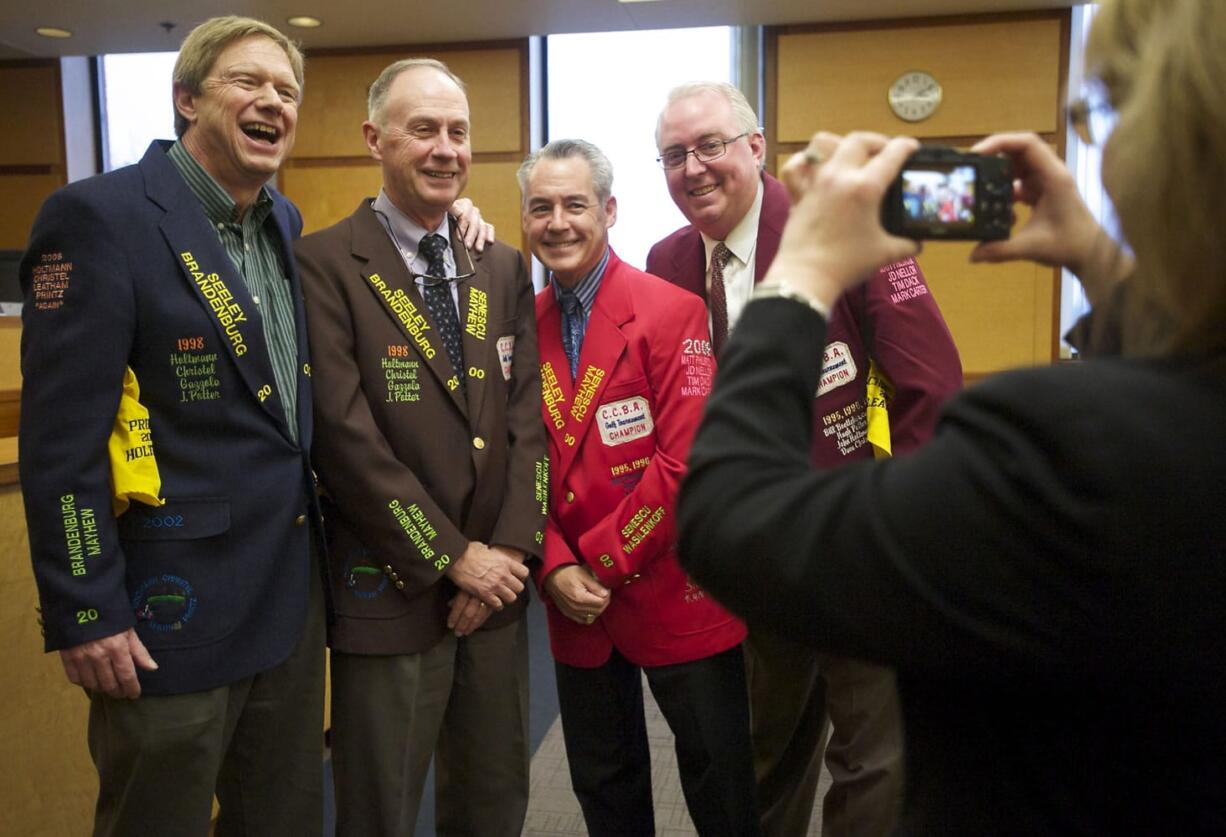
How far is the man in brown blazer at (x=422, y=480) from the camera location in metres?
1.74

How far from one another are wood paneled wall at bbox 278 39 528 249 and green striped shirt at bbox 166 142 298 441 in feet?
14.0

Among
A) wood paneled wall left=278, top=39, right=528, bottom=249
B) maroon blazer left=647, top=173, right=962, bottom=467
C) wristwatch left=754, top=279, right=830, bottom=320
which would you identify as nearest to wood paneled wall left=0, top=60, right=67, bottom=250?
wood paneled wall left=278, top=39, right=528, bottom=249

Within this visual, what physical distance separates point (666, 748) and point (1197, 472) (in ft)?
8.75

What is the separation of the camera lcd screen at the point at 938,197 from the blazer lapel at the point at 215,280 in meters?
1.20

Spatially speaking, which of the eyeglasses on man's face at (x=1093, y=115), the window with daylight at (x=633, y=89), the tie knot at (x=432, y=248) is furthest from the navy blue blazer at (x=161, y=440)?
the window with daylight at (x=633, y=89)

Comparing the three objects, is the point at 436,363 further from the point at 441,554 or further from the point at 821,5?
the point at 821,5

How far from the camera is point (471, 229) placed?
201 cm

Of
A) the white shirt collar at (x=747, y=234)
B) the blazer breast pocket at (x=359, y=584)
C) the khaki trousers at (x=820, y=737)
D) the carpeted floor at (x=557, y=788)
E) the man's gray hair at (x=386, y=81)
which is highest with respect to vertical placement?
the man's gray hair at (x=386, y=81)

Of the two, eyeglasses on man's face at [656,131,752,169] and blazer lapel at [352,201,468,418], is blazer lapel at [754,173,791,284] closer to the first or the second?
eyeglasses on man's face at [656,131,752,169]

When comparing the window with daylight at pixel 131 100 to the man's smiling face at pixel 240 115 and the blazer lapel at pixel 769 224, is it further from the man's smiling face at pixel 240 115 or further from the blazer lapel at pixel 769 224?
the blazer lapel at pixel 769 224

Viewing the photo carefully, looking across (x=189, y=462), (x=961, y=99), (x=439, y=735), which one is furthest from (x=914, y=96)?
(x=189, y=462)

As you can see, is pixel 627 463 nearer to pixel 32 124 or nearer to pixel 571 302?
pixel 571 302

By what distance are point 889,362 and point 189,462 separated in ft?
4.34

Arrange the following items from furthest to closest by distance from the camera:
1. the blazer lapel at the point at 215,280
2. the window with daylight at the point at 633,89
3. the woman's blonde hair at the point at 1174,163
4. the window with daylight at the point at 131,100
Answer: the window with daylight at the point at 131,100, the window with daylight at the point at 633,89, the blazer lapel at the point at 215,280, the woman's blonde hair at the point at 1174,163
